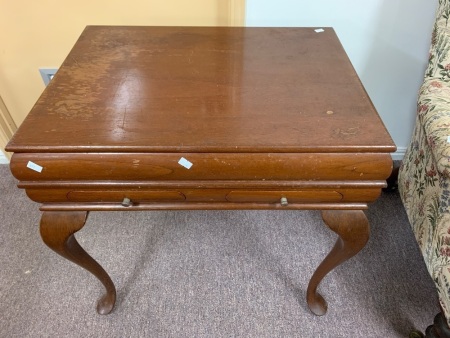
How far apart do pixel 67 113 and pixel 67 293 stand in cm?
68

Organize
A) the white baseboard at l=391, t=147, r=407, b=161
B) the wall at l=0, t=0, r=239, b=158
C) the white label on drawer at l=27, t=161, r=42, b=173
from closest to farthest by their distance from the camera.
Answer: the white label on drawer at l=27, t=161, r=42, b=173, the wall at l=0, t=0, r=239, b=158, the white baseboard at l=391, t=147, r=407, b=161

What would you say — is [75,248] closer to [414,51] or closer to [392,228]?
[392,228]

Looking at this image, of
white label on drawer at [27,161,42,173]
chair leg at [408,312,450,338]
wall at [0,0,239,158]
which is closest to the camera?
white label on drawer at [27,161,42,173]

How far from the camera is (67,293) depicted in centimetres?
112

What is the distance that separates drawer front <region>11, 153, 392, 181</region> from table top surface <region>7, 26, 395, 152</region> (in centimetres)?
2

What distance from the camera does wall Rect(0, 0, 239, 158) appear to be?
1170 millimetres

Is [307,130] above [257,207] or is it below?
above

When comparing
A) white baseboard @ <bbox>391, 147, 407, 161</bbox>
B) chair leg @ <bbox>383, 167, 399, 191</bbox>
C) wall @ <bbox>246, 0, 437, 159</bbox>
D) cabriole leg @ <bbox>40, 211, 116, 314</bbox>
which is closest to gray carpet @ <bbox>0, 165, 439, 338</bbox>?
chair leg @ <bbox>383, 167, 399, 191</bbox>

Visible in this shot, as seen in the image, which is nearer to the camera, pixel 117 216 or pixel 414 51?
pixel 414 51

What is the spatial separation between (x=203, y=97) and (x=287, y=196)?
0.27 metres

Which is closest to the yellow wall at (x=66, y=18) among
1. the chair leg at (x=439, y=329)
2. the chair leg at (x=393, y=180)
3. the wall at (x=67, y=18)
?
the wall at (x=67, y=18)

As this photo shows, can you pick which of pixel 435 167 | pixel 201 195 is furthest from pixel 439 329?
pixel 201 195

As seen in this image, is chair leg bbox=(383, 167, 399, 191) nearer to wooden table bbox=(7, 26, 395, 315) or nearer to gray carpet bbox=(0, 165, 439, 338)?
gray carpet bbox=(0, 165, 439, 338)

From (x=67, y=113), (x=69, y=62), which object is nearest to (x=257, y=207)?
(x=67, y=113)
